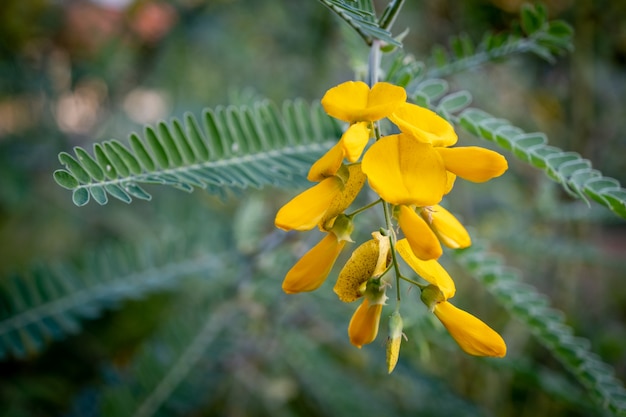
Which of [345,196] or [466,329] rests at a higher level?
[345,196]

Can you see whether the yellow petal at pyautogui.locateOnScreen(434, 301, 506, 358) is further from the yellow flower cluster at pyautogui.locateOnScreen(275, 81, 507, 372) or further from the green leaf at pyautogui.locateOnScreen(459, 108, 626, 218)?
the green leaf at pyautogui.locateOnScreen(459, 108, 626, 218)

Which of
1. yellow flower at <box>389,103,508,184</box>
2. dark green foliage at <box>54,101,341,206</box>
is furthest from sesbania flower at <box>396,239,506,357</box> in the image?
dark green foliage at <box>54,101,341,206</box>

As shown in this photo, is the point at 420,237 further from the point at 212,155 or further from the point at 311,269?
the point at 212,155

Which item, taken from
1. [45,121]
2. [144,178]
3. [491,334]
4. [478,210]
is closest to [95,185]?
[144,178]

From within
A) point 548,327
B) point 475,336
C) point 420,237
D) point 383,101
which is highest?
point 383,101

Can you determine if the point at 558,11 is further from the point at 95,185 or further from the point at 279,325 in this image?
the point at 95,185

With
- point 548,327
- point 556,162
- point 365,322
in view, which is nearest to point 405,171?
point 365,322

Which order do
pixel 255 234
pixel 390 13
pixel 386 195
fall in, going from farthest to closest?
pixel 255 234 → pixel 390 13 → pixel 386 195
